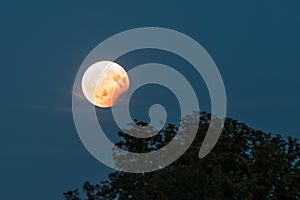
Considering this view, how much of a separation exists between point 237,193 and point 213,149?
9.85 feet

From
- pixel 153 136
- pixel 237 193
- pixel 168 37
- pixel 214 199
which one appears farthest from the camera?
pixel 168 37

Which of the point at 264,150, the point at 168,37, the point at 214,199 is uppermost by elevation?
the point at 168,37

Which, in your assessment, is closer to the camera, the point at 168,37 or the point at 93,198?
the point at 93,198

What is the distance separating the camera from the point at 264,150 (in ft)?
127

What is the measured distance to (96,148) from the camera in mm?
39375

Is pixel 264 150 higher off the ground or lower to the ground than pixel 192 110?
lower

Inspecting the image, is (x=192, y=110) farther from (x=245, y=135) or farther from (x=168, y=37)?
(x=168, y=37)

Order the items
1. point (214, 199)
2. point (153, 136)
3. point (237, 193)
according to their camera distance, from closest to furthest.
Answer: point (214, 199) → point (237, 193) → point (153, 136)

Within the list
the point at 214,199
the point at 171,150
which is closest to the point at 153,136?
the point at 171,150

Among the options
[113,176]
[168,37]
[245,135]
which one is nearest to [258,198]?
[245,135]

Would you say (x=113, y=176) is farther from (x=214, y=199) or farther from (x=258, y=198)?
(x=214, y=199)

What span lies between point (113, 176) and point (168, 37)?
46.8ft

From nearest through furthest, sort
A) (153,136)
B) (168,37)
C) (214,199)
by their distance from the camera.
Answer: (214,199)
(153,136)
(168,37)

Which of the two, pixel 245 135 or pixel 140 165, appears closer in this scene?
pixel 140 165
